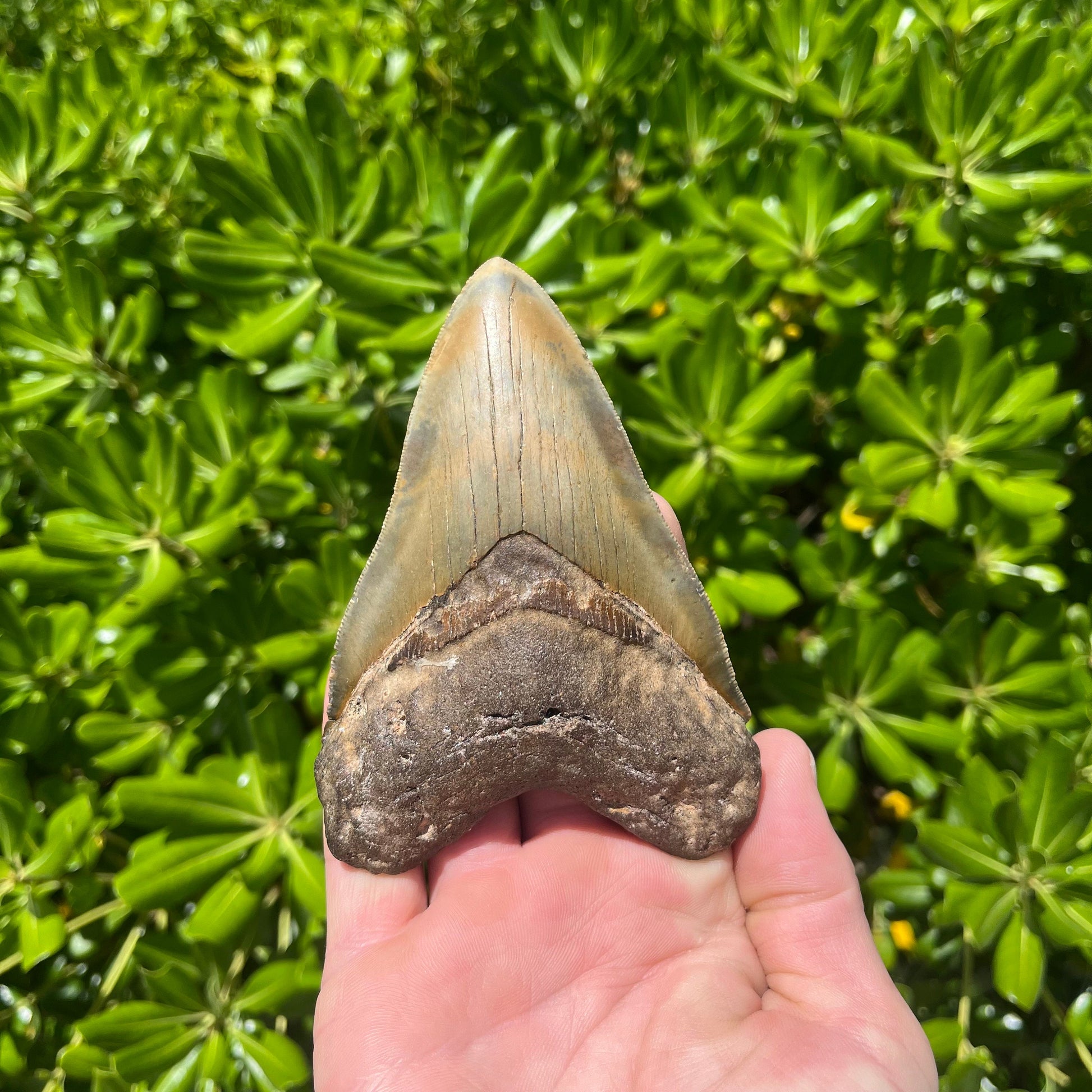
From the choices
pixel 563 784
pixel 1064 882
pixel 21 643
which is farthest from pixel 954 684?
pixel 21 643

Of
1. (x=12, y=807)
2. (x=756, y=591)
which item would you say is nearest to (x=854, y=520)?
(x=756, y=591)

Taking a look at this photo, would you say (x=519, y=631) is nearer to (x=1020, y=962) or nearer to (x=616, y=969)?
(x=616, y=969)

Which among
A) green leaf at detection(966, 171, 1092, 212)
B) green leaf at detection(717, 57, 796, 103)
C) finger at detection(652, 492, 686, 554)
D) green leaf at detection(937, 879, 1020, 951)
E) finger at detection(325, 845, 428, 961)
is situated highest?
A: green leaf at detection(717, 57, 796, 103)

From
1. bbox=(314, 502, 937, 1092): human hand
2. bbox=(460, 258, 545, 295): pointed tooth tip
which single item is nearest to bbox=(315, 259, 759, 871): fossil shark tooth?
bbox=(460, 258, 545, 295): pointed tooth tip

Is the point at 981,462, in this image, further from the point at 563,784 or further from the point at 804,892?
the point at 563,784

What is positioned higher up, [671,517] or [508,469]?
[508,469]

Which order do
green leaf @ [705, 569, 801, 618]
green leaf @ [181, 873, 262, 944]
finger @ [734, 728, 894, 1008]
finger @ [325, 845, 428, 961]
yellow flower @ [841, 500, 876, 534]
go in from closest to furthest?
finger @ [734, 728, 894, 1008], finger @ [325, 845, 428, 961], green leaf @ [181, 873, 262, 944], green leaf @ [705, 569, 801, 618], yellow flower @ [841, 500, 876, 534]

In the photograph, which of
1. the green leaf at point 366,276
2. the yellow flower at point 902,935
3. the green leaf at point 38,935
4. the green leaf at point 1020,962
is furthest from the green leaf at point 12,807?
the yellow flower at point 902,935

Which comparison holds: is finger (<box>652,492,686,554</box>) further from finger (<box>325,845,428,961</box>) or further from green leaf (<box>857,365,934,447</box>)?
finger (<box>325,845,428,961</box>)

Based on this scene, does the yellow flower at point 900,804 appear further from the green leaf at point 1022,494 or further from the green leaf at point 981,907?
the green leaf at point 1022,494
